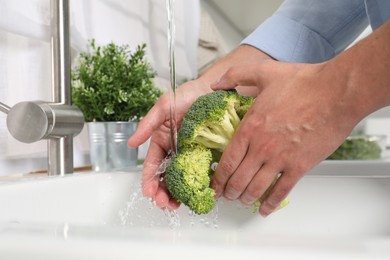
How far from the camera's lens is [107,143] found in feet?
3.66

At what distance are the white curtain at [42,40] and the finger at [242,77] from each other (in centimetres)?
45

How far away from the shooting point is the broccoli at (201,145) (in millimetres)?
705

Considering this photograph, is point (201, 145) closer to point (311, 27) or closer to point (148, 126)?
point (148, 126)

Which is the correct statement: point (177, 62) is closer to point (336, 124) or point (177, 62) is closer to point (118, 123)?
point (118, 123)

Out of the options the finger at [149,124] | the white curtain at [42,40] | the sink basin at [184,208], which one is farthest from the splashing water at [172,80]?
the white curtain at [42,40]

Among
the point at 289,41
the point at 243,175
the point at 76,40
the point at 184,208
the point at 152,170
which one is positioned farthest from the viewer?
the point at 76,40

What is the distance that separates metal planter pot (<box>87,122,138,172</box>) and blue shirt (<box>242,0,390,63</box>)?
302 mm

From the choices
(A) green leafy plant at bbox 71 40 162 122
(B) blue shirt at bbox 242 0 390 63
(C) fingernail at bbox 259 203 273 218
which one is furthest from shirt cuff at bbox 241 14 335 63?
(C) fingernail at bbox 259 203 273 218

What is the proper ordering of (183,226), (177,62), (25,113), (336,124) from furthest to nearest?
(177,62) → (183,226) → (25,113) → (336,124)

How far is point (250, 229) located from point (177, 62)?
3.83 feet

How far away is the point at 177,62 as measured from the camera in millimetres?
2006

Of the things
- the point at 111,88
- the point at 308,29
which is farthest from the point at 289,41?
the point at 111,88

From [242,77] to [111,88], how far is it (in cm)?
46

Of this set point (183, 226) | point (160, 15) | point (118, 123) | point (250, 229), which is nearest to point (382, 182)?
point (250, 229)
